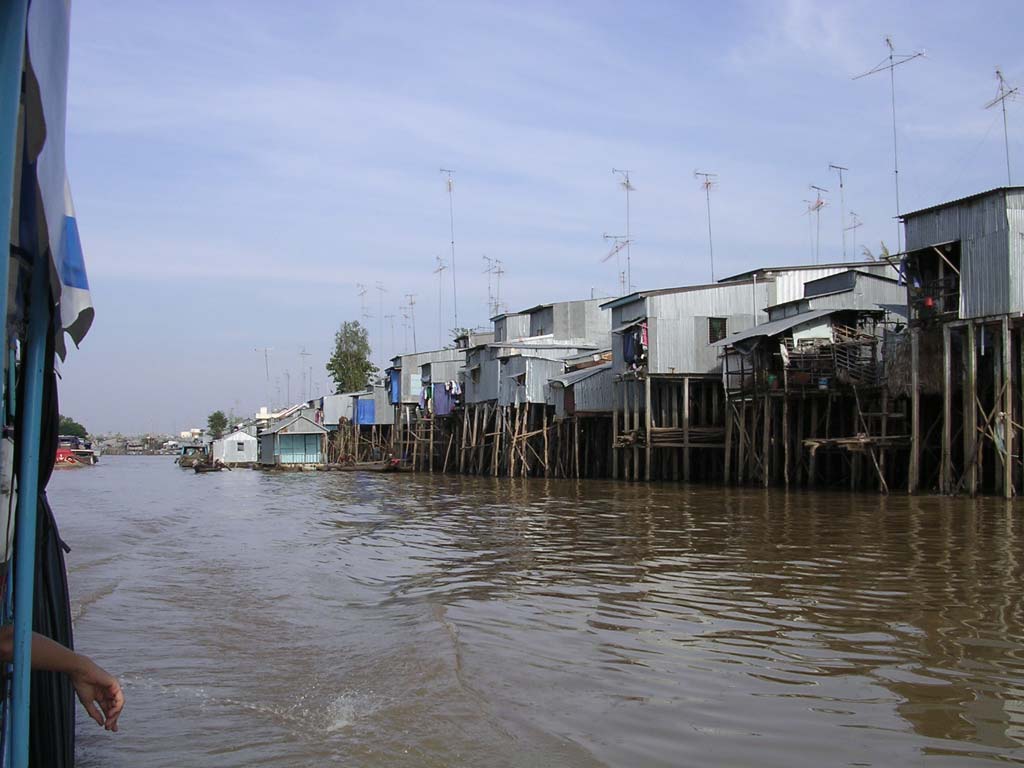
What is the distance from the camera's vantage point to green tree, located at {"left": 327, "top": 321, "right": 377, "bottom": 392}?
264 ft

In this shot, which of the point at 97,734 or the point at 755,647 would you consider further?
the point at 755,647

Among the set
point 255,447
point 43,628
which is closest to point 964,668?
point 43,628

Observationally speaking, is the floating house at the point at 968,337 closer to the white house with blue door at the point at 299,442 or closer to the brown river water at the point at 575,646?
the brown river water at the point at 575,646

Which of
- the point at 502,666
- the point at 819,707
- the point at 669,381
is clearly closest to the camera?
the point at 819,707

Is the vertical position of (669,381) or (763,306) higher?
(763,306)

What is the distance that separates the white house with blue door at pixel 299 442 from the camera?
6262cm

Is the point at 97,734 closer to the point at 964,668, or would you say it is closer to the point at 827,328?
A: the point at 964,668

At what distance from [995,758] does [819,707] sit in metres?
1.06

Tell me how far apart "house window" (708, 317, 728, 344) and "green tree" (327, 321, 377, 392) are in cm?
5131

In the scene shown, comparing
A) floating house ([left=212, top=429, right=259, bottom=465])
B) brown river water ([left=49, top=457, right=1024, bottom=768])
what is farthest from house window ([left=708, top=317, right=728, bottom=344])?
floating house ([left=212, top=429, right=259, bottom=465])

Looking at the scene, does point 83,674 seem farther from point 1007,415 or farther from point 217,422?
point 217,422

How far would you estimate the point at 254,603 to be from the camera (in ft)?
32.9

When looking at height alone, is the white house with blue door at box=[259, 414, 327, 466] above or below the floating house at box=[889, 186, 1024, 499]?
below

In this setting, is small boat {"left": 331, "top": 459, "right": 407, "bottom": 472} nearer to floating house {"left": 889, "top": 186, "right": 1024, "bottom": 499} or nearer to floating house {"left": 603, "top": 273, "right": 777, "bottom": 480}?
floating house {"left": 603, "top": 273, "right": 777, "bottom": 480}
